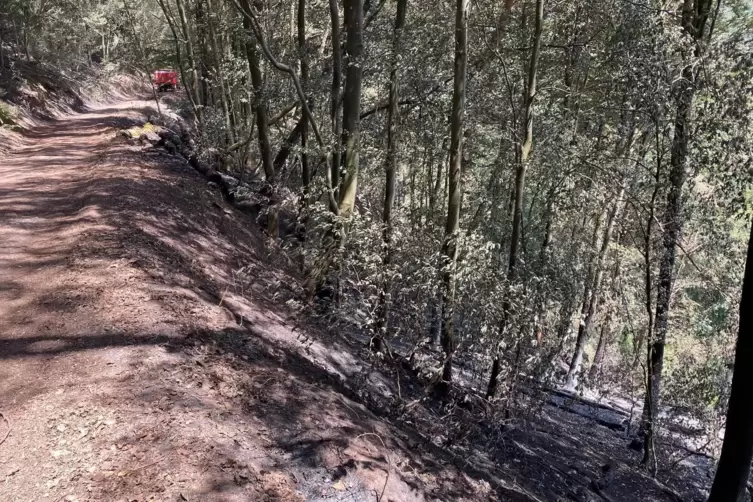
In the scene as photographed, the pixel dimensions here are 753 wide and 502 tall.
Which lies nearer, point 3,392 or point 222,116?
point 3,392

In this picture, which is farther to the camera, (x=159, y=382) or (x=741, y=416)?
(x=159, y=382)

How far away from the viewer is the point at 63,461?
3646 mm

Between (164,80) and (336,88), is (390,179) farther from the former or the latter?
(164,80)

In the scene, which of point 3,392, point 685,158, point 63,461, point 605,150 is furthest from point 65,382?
point 605,150

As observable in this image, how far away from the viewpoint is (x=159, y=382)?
14.9 ft

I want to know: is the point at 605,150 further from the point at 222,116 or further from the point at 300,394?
the point at 222,116

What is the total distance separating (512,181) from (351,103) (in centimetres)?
609

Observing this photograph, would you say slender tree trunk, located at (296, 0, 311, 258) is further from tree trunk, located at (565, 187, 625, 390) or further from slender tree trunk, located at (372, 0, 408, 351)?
tree trunk, located at (565, 187, 625, 390)

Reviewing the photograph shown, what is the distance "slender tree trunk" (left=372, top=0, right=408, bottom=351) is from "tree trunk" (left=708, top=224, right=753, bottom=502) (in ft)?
12.6

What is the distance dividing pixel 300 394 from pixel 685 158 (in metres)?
7.33

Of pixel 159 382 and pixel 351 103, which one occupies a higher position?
pixel 351 103

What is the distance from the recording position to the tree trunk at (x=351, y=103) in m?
7.74

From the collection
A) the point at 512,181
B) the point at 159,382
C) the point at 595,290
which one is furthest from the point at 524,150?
the point at 159,382

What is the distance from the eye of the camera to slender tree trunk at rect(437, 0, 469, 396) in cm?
764
